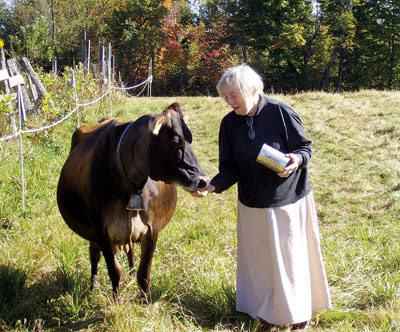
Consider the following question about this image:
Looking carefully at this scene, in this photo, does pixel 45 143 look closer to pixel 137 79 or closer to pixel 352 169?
pixel 352 169

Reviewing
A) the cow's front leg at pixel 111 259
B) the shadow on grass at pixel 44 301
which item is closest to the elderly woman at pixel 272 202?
the cow's front leg at pixel 111 259

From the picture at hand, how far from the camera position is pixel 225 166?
3217mm

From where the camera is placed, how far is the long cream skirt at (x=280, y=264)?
117 inches

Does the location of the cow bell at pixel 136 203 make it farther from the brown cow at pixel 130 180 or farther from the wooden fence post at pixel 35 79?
the wooden fence post at pixel 35 79

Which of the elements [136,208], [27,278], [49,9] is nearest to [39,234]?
[27,278]

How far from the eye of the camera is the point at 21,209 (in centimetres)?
504

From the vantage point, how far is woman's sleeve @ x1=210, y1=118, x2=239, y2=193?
124 inches

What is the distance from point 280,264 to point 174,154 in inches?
42.6

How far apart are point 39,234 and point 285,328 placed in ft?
8.46

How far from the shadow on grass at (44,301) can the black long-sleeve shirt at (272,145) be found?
148 centimetres

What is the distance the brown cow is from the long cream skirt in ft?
2.19

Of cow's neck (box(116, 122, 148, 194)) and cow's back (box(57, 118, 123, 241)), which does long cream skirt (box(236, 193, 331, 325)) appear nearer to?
cow's neck (box(116, 122, 148, 194))

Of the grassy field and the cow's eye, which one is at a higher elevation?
the cow's eye

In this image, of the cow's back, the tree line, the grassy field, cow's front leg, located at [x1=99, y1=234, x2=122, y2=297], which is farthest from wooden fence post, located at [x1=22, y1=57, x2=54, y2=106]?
the tree line
